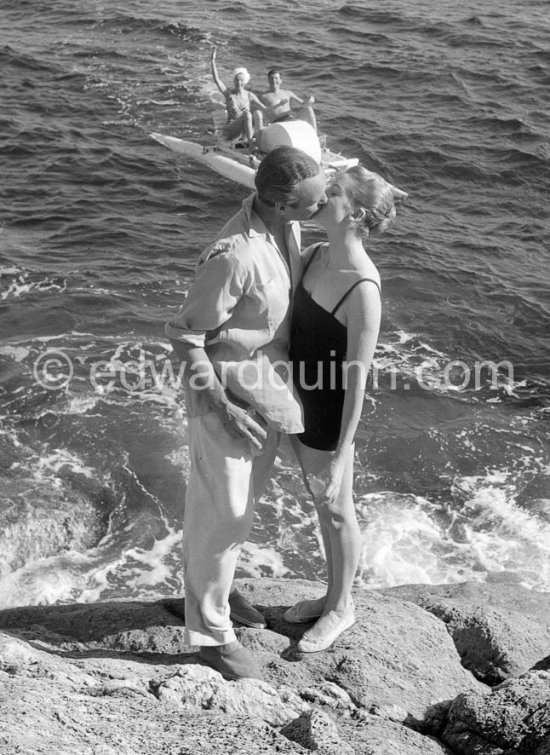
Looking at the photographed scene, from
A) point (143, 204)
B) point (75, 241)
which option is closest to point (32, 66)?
point (143, 204)

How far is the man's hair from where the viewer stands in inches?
Answer: 140

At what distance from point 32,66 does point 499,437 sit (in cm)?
1372

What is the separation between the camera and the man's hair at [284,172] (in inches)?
140

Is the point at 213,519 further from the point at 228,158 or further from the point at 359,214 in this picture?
the point at 228,158

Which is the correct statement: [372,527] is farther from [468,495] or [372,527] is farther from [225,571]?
[225,571]

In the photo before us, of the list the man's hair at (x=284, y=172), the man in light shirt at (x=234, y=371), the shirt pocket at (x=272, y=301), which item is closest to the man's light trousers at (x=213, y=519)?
the man in light shirt at (x=234, y=371)

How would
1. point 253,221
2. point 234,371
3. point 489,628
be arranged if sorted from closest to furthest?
1. point 253,221
2. point 234,371
3. point 489,628

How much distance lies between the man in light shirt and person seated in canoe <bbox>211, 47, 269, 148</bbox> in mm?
12155

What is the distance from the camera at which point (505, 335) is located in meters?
12.0

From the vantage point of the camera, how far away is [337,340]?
12.8ft

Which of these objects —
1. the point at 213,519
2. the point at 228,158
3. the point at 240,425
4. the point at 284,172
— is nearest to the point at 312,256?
the point at 284,172

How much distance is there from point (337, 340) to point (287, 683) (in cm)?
138

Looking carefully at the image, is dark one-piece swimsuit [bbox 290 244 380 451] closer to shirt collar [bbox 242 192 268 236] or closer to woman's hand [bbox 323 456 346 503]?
woman's hand [bbox 323 456 346 503]

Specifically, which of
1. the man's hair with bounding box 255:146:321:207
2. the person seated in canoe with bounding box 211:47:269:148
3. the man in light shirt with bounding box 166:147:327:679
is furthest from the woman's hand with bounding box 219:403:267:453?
the person seated in canoe with bounding box 211:47:269:148
